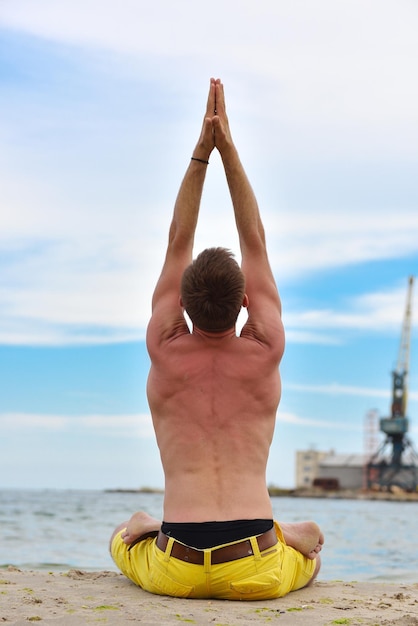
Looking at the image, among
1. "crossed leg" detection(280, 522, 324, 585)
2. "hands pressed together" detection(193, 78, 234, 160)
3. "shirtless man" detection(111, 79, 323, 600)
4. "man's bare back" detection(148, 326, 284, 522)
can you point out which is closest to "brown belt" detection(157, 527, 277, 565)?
"shirtless man" detection(111, 79, 323, 600)

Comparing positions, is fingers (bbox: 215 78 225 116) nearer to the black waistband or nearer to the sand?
the black waistband

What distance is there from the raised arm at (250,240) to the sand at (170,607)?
1.12 metres

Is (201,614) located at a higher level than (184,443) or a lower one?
lower

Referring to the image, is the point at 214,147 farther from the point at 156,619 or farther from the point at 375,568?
the point at 375,568

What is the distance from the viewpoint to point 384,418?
62844mm

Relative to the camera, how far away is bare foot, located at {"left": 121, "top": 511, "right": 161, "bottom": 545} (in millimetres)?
3811

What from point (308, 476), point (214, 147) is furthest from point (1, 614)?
point (308, 476)

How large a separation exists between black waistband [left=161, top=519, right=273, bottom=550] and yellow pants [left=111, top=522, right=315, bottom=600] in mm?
38

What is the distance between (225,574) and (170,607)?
0.28 metres

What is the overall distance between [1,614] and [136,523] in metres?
0.86

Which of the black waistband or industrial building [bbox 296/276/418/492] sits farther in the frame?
industrial building [bbox 296/276/418/492]

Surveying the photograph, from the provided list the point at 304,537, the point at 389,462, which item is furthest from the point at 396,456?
the point at 304,537

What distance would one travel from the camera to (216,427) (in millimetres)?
3414

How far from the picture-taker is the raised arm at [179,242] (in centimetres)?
362
